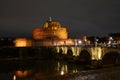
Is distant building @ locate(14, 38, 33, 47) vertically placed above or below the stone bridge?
above

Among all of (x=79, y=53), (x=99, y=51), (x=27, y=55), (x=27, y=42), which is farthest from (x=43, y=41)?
(x=99, y=51)

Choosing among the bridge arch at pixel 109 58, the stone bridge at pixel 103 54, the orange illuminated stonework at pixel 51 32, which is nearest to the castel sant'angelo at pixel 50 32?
the orange illuminated stonework at pixel 51 32

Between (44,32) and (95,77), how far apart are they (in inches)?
2980

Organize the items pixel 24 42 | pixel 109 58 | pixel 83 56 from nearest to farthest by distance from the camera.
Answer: pixel 109 58, pixel 83 56, pixel 24 42

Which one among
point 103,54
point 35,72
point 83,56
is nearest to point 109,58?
point 103,54

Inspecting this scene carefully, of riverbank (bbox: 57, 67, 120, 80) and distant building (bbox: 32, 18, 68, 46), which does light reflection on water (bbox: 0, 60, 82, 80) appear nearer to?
riverbank (bbox: 57, 67, 120, 80)

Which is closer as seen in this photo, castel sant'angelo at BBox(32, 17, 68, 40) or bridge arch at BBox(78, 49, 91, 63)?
bridge arch at BBox(78, 49, 91, 63)

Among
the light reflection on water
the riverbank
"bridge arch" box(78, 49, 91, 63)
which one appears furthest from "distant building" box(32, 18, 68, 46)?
the riverbank

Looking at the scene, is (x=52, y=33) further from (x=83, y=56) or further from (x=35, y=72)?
(x=35, y=72)

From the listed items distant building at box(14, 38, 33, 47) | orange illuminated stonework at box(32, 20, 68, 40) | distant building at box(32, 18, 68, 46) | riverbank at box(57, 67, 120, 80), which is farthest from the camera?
orange illuminated stonework at box(32, 20, 68, 40)

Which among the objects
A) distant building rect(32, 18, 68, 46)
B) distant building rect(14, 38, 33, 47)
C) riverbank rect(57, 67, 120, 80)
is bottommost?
riverbank rect(57, 67, 120, 80)

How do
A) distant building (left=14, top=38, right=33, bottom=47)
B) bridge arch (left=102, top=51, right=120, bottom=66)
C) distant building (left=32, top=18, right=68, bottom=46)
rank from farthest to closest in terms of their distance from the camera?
distant building (left=32, top=18, right=68, bottom=46), distant building (left=14, top=38, right=33, bottom=47), bridge arch (left=102, top=51, right=120, bottom=66)

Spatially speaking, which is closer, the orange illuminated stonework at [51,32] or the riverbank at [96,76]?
the riverbank at [96,76]

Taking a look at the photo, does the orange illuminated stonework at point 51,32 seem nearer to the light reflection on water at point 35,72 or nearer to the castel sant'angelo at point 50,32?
the castel sant'angelo at point 50,32
